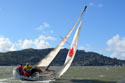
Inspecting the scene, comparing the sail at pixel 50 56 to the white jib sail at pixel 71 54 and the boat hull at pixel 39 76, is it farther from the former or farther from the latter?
the white jib sail at pixel 71 54

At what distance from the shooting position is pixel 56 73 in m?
32.7

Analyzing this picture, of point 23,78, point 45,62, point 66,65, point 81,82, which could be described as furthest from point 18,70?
point 81,82

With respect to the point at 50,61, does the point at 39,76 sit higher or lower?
lower

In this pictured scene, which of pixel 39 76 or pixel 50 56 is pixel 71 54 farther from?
pixel 39 76

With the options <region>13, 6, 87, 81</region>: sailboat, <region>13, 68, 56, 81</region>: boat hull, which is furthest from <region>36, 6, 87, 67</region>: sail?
<region>13, 68, 56, 81</region>: boat hull

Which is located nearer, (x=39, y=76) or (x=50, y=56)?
(x=39, y=76)

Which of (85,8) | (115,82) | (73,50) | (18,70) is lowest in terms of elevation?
(115,82)

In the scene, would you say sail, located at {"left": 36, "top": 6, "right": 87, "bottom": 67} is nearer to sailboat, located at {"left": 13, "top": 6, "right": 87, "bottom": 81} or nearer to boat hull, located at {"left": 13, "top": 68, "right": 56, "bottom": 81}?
sailboat, located at {"left": 13, "top": 6, "right": 87, "bottom": 81}

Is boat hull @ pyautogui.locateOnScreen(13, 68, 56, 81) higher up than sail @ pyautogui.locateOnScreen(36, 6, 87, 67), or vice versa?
sail @ pyautogui.locateOnScreen(36, 6, 87, 67)

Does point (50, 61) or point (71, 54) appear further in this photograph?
point (50, 61)

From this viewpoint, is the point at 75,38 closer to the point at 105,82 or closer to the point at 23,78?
the point at 105,82

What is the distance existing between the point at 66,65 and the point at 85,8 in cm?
1005

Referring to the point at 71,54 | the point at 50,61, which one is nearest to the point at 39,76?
the point at 50,61

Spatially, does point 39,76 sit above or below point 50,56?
below
